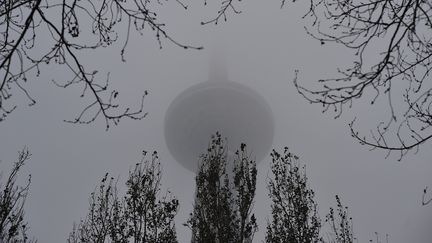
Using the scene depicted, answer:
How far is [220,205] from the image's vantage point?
13.3 m

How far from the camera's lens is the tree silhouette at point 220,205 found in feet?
40.9

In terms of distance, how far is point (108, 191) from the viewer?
48.4 feet

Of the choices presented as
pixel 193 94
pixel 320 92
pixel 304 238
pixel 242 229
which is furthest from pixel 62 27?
pixel 193 94

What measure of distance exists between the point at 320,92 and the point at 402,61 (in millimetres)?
980

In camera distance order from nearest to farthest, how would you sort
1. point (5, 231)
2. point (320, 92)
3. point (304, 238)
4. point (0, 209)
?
point (320, 92) → point (0, 209) → point (5, 231) → point (304, 238)

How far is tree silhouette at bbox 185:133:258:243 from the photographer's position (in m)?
12.5

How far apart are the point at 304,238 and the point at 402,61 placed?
10783 mm

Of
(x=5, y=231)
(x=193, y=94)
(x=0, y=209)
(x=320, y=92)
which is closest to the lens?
(x=320, y=92)

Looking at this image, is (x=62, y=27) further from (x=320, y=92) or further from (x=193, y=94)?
(x=193, y=94)

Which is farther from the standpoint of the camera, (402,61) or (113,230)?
(113,230)

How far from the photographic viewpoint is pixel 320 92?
409 centimetres

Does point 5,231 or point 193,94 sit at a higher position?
point 193,94

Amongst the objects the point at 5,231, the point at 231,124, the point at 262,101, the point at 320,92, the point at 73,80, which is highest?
the point at 262,101

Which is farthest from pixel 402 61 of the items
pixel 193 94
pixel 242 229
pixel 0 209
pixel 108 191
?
pixel 193 94
